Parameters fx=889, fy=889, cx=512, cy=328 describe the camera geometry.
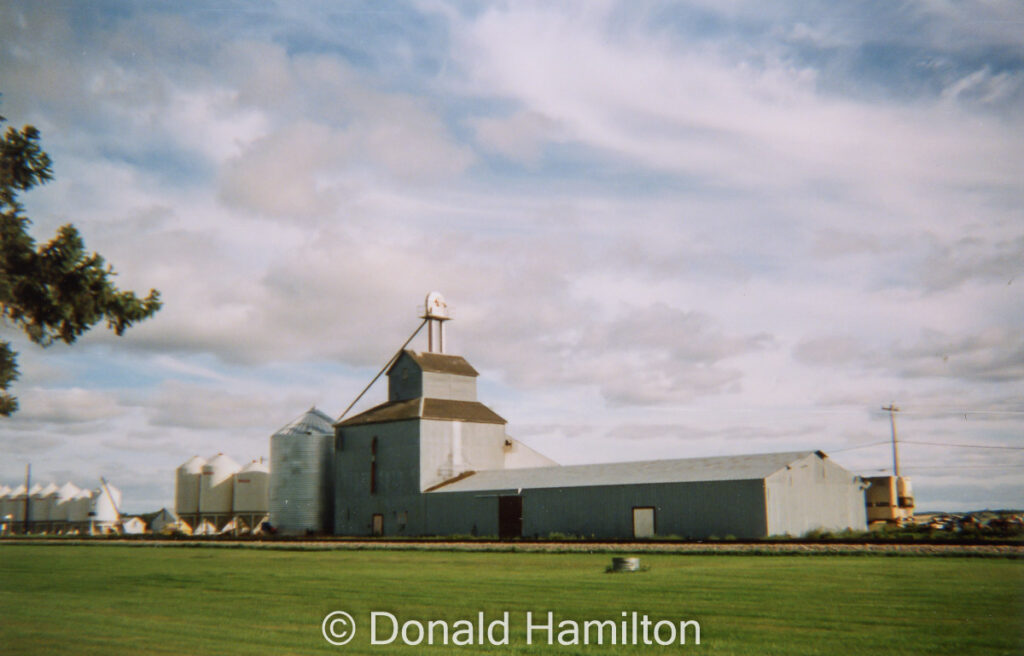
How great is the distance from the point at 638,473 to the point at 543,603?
31884 millimetres

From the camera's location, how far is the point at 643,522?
1710 inches

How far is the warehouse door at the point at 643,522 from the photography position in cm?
4309

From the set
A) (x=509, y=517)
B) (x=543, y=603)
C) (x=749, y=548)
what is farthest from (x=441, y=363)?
(x=543, y=603)

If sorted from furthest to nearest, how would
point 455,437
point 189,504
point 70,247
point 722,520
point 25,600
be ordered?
point 189,504, point 455,437, point 722,520, point 25,600, point 70,247

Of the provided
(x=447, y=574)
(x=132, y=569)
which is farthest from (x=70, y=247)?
(x=132, y=569)

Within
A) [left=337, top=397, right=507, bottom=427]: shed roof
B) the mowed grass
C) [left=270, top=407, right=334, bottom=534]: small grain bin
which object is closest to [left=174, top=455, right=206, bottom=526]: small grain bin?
[left=270, top=407, right=334, bottom=534]: small grain bin

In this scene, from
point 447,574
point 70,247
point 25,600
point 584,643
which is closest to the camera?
A: point 584,643

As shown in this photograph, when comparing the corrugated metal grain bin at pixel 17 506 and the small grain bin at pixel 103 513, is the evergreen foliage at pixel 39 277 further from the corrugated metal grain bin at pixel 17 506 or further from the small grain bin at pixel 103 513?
the corrugated metal grain bin at pixel 17 506

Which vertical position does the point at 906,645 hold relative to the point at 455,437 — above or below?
below

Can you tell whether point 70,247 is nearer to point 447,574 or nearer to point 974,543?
point 447,574

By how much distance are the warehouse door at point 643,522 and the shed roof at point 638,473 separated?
57.6 inches

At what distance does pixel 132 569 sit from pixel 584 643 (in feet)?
67.0

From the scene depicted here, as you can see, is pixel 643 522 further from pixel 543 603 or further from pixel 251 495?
pixel 251 495

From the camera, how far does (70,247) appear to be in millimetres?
14703
